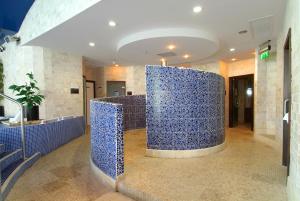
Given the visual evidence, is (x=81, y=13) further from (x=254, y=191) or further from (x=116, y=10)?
(x=254, y=191)

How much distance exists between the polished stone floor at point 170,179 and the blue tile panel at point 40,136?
34cm

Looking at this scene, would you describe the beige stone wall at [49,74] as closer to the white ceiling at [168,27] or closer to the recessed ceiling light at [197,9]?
the white ceiling at [168,27]

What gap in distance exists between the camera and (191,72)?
3.31 metres

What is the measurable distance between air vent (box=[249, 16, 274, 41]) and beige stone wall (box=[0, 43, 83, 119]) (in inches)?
205

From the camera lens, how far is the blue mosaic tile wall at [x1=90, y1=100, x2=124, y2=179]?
2.39 meters

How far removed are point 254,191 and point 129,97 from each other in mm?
4394

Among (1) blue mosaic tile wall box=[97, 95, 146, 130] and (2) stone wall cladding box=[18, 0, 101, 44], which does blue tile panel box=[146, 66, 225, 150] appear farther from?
(1) blue mosaic tile wall box=[97, 95, 146, 130]

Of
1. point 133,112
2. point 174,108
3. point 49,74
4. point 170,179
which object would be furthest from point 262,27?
point 49,74

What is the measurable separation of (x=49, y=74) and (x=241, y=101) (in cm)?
734

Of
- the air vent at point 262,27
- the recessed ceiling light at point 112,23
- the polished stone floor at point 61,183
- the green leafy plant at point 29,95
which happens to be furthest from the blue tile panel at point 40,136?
the air vent at point 262,27

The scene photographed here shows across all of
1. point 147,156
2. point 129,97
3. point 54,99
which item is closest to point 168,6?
point 147,156

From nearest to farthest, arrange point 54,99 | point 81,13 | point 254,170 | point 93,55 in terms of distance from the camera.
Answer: point 254,170, point 81,13, point 54,99, point 93,55

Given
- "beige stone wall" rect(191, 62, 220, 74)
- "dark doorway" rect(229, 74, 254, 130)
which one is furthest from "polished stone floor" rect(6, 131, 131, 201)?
"dark doorway" rect(229, 74, 254, 130)

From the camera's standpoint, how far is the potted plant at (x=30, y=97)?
193 inches
